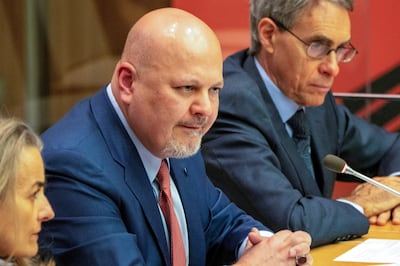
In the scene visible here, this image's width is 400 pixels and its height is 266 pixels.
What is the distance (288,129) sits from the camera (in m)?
Answer: 3.33

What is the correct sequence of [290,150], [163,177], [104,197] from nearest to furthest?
[104,197] < [163,177] < [290,150]

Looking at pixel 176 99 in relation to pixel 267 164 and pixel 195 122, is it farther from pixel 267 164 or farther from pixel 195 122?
pixel 267 164

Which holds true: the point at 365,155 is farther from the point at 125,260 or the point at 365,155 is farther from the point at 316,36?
the point at 125,260

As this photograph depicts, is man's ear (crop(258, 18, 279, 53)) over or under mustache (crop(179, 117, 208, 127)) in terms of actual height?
under

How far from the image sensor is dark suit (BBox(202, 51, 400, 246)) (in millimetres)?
2982

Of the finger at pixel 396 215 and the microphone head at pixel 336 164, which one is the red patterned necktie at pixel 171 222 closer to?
the microphone head at pixel 336 164

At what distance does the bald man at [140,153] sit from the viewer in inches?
90.2

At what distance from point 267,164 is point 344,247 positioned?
1.14ft

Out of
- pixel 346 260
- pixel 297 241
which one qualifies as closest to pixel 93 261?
pixel 297 241

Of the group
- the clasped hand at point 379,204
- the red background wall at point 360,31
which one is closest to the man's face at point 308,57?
the clasped hand at point 379,204

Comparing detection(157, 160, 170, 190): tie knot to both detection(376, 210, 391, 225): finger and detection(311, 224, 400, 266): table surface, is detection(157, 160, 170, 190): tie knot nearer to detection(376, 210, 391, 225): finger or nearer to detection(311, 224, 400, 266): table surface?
detection(311, 224, 400, 266): table surface

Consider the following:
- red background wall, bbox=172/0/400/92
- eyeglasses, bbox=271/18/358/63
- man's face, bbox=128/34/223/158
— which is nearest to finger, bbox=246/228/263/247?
man's face, bbox=128/34/223/158

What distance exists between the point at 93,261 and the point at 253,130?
1017mm

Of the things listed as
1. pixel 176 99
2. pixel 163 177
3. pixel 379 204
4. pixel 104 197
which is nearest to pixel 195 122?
pixel 176 99
